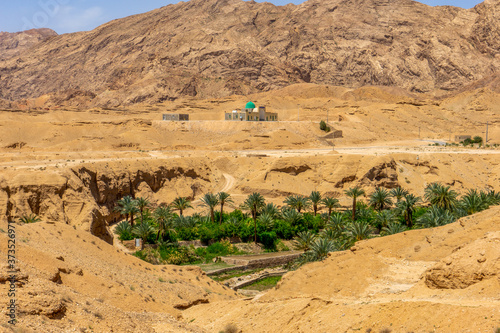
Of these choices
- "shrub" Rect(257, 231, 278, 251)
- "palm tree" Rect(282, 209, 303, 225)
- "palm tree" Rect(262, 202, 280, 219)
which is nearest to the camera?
"shrub" Rect(257, 231, 278, 251)

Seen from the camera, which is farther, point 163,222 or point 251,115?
point 251,115

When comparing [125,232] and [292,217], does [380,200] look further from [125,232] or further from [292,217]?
[125,232]

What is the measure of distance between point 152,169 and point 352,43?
397ft

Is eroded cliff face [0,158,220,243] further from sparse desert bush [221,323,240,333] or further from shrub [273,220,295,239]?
sparse desert bush [221,323,240,333]

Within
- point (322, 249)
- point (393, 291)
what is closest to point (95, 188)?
point (322, 249)

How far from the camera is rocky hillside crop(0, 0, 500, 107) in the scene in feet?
452

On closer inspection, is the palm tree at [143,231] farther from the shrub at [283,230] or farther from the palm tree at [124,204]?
the shrub at [283,230]

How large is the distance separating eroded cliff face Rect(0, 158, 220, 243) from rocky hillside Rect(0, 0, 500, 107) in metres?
76.7

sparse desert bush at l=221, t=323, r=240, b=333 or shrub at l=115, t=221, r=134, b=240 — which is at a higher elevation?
sparse desert bush at l=221, t=323, r=240, b=333

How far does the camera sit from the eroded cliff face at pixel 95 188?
3381cm

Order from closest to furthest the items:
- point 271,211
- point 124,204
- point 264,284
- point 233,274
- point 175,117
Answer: point 264,284 < point 233,274 < point 124,204 < point 271,211 < point 175,117

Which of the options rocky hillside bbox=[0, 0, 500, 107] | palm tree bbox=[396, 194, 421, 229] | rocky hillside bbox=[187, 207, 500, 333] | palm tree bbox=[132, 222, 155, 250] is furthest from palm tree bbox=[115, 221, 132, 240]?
rocky hillside bbox=[0, 0, 500, 107]

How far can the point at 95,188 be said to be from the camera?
42719 mm

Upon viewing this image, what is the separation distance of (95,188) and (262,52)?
11846 cm
